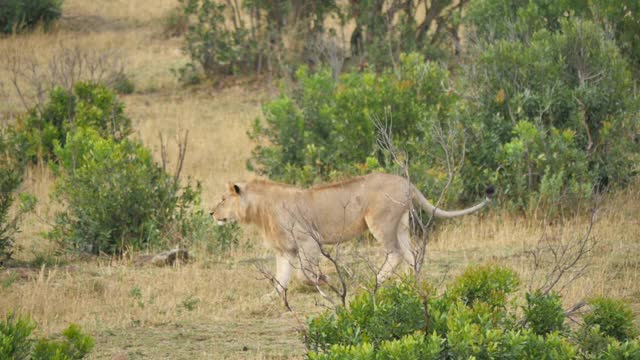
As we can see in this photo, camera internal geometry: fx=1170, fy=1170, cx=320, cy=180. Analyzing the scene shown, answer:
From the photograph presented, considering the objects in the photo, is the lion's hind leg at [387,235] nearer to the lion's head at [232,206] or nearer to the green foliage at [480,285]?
the lion's head at [232,206]

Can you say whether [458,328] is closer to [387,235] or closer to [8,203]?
[387,235]

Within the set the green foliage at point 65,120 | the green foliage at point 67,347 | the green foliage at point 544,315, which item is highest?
the green foliage at point 544,315

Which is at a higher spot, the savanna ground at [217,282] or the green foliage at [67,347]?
the green foliage at [67,347]

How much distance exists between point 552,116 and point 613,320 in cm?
649

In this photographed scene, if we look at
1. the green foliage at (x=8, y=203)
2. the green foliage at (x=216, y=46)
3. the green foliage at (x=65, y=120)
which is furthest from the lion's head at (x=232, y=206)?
the green foliage at (x=216, y=46)

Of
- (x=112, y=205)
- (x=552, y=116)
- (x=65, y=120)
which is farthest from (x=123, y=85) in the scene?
(x=552, y=116)

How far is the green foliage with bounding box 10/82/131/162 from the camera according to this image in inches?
603

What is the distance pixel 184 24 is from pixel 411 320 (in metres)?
20.1

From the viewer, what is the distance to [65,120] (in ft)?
51.9

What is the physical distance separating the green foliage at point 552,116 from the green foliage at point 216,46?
9.25m

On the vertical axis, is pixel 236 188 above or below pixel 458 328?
below

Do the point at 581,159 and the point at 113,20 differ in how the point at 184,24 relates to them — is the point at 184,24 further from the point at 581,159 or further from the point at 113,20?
the point at 581,159

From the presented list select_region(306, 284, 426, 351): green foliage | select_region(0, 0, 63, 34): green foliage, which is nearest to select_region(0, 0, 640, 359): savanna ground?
select_region(306, 284, 426, 351): green foliage

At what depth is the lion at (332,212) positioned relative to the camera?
32.6 ft
